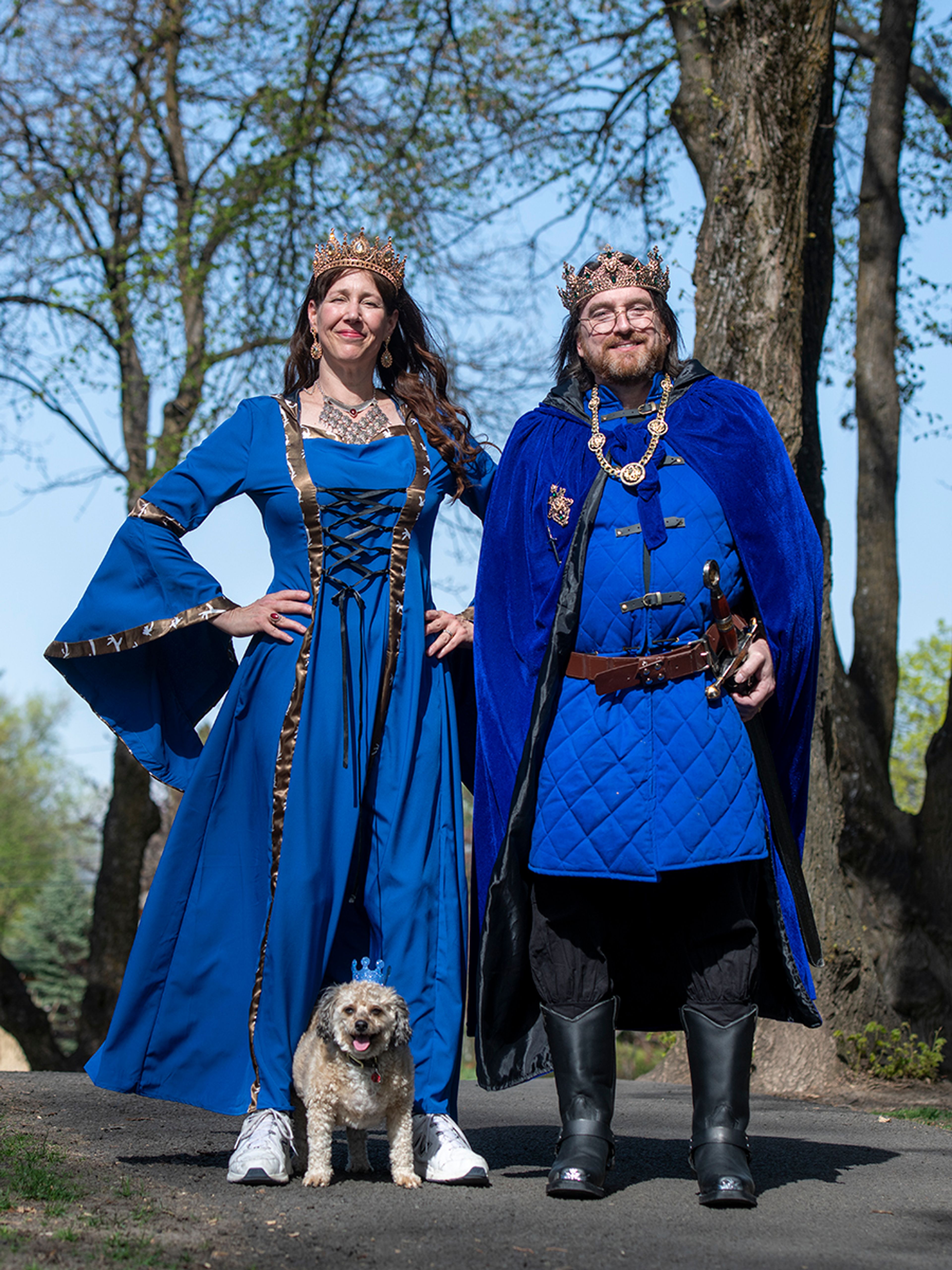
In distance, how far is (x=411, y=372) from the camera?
3.80 metres

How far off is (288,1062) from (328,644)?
103 centimetres

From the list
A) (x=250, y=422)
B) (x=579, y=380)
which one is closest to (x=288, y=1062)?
(x=250, y=422)

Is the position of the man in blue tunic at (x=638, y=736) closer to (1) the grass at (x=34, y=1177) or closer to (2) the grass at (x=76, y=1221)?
(2) the grass at (x=76, y=1221)

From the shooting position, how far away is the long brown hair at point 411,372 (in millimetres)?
3666

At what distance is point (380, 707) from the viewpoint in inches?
134

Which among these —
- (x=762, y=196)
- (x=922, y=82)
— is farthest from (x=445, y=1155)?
(x=922, y=82)

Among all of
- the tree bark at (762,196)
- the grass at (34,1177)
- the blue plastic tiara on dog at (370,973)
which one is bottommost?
the grass at (34,1177)

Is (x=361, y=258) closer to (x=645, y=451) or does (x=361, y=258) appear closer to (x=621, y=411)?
(x=621, y=411)

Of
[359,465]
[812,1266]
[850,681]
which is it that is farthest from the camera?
[850,681]

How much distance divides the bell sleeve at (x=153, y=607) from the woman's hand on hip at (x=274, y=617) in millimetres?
57

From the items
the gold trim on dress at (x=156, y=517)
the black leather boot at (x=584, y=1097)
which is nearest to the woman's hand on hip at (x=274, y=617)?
the gold trim on dress at (x=156, y=517)

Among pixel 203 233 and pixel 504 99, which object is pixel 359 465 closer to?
pixel 504 99

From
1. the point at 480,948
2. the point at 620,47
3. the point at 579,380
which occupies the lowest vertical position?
the point at 480,948

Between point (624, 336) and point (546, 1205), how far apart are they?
2053 millimetres
